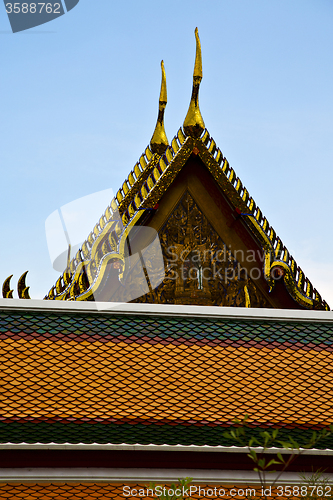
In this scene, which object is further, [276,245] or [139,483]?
[276,245]

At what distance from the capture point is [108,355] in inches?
221

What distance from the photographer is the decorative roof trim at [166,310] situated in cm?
608

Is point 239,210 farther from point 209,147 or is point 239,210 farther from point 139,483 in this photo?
point 139,483

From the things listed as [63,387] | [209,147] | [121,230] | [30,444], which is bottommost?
[30,444]

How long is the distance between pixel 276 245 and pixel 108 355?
2.72 m

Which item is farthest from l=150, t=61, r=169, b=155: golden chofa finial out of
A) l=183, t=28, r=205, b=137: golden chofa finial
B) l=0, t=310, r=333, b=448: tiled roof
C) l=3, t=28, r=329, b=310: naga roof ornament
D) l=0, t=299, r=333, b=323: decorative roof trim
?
l=0, t=310, r=333, b=448: tiled roof

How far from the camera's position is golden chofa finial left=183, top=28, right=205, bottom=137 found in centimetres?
739

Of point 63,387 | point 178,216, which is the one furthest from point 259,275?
point 63,387

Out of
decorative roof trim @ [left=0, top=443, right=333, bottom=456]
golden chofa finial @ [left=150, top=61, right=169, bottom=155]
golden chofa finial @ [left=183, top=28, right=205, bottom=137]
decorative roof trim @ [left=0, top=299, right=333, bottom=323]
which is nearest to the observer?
decorative roof trim @ [left=0, top=443, right=333, bottom=456]

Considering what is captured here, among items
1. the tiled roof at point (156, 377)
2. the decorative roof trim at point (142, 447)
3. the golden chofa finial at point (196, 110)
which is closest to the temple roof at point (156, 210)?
the golden chofa finial at point (196, 110)

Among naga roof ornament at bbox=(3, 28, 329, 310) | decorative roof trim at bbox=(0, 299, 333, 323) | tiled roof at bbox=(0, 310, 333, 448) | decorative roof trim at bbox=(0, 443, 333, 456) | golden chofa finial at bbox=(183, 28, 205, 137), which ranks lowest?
decorative roof trim at bbox=(0, 443, 333, 456)

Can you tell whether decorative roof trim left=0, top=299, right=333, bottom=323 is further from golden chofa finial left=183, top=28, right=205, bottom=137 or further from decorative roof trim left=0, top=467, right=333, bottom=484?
golden chofa finial left=183, top=28, right=205, bottom=137

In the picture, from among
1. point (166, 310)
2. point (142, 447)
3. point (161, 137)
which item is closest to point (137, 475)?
point (142, 447)

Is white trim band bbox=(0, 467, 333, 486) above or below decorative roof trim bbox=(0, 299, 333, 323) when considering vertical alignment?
below
